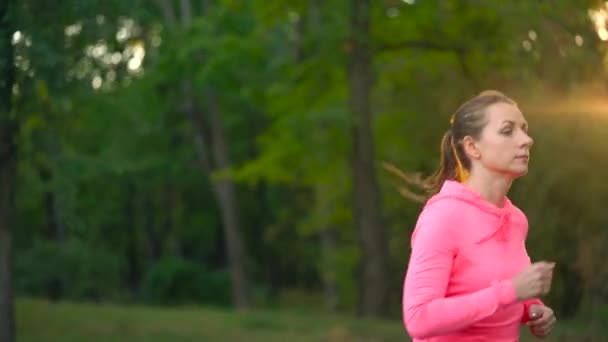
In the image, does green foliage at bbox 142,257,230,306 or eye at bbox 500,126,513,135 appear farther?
green foliage at bbox 142,257,230,306

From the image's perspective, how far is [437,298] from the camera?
3604mm

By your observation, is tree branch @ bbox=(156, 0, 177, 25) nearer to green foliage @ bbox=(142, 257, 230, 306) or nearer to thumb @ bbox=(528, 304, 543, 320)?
green foliage @ bbox=(142, 257, 230, 306)

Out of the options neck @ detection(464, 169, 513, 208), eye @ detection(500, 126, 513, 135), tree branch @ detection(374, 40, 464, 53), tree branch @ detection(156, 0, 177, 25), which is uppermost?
tree branch @ detection(156, 0, 177, 25)

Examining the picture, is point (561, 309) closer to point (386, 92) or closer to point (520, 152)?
point (386, 92)

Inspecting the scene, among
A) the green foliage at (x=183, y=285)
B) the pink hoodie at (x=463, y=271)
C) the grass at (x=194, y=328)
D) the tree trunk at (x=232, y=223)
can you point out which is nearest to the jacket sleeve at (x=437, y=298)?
the pink hoodie at (x=463, y=271)

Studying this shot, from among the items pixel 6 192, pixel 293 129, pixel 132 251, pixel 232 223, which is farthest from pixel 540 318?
pixel 132 251

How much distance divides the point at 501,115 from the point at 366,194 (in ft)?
66.0

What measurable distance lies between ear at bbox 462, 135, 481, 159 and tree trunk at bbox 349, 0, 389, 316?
19.6 metres

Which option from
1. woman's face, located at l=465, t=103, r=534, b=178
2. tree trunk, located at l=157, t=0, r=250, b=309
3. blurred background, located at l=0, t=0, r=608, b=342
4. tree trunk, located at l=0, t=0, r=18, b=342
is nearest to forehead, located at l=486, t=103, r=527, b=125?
woman's face, located at l=465, t=103, r=534, b=178

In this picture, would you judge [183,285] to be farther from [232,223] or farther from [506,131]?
[506,131]

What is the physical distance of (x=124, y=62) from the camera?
1450 centimetres

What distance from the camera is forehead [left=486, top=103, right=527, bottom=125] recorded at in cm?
388

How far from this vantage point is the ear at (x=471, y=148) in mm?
3922

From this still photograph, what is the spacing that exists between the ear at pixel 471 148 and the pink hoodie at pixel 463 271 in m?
0.11
